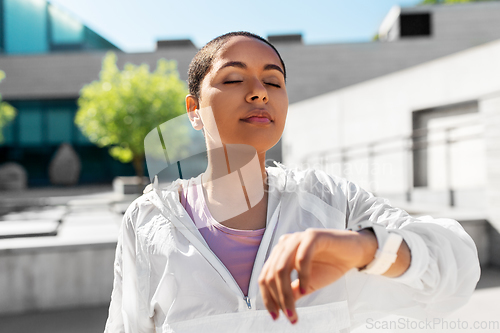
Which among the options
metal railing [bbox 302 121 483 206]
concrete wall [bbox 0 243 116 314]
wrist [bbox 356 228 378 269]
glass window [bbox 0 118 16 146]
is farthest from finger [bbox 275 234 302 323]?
glass window [bbox 0 118 16 146]

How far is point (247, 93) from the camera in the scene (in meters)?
1.06

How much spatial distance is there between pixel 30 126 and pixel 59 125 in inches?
74.6

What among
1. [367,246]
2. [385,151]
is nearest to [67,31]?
[385,151]

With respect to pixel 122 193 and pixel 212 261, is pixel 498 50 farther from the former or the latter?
pixel 122 193

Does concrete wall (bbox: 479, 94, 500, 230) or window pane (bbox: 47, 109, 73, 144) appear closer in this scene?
concrete wall (bbox: 479, 94, 500, 230)

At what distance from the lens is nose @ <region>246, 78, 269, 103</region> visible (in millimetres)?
1048

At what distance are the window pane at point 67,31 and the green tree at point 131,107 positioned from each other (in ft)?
30.2

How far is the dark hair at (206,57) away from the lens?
1.16 metres

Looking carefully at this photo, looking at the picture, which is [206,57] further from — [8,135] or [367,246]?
[8,135]

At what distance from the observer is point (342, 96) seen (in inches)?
563

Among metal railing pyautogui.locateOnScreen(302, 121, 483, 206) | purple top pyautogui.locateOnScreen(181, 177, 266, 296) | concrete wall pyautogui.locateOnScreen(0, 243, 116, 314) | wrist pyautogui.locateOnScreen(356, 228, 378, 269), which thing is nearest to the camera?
wrist pyautogui.locateOnScreen(356, 228, 378, 269)

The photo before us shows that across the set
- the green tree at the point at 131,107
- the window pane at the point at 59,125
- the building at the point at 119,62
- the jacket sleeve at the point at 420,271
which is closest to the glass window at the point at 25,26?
the building at the point at 119,62

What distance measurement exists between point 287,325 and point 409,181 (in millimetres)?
10327

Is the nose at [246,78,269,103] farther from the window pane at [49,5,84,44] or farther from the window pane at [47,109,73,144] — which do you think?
the window pane at [49,5,84,44]
